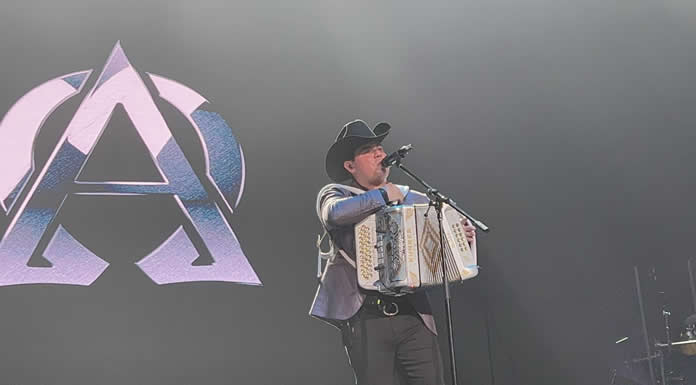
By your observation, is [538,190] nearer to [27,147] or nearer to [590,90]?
[590,90]

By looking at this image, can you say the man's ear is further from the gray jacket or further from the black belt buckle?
the black belt buckle

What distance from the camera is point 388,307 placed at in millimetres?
3506

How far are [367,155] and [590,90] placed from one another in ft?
6.83

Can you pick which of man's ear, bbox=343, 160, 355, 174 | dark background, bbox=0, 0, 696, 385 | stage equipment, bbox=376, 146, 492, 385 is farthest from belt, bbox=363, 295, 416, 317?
dark background, bbox=0, 0, 696, 385

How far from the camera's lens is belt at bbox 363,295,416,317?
3.50m

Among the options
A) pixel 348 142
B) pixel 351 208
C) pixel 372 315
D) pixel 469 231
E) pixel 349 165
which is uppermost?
pixel 348 142

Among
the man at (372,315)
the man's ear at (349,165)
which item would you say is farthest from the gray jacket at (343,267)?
the man's ear at (349,165)

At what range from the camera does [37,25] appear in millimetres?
4512

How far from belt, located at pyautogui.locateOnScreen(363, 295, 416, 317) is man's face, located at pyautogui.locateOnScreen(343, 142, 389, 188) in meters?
0.64

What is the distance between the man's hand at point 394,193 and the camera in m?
3.58

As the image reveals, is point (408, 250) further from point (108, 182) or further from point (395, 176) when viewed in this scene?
point (108, 182)

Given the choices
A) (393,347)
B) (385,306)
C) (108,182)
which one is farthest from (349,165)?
(108,182)

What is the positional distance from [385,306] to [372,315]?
75 mm

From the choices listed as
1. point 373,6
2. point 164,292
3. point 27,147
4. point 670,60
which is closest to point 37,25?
point 27,147
